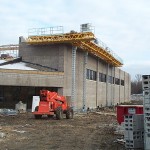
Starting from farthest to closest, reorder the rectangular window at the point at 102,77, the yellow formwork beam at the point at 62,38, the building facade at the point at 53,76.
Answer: the rectangular window at the point at 102,77 < the yellow formwork beam at the point at 62,38 < the building facade at the point at 53,76

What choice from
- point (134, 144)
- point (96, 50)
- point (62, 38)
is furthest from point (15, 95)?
point (134, 144)

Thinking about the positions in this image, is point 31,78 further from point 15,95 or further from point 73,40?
point 73,40

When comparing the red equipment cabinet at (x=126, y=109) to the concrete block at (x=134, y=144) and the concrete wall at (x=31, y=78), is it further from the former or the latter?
the concrete wall at (x=31, y=78)

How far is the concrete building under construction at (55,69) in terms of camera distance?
35644mm

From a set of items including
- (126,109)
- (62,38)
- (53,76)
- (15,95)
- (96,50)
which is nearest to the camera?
(126,109)

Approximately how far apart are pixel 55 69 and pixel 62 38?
3.48 meters

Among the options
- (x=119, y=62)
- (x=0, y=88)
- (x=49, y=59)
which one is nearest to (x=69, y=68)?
(x=49, y=59)

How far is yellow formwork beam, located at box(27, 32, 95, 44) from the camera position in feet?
120

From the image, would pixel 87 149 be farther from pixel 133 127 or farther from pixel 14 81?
pixel 14 81

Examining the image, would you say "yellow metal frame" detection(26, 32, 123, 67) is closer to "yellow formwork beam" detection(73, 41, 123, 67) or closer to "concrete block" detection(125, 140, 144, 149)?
"yellow formwork beam" detection(73, 41, 123, 67)

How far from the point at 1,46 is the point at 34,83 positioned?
30.2 metres

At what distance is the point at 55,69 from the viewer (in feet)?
126

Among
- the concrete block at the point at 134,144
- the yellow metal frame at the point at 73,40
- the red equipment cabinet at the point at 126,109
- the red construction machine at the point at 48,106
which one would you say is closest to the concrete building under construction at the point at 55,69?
the yellow metal frame at the point at 73,40

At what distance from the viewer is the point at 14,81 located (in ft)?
114
